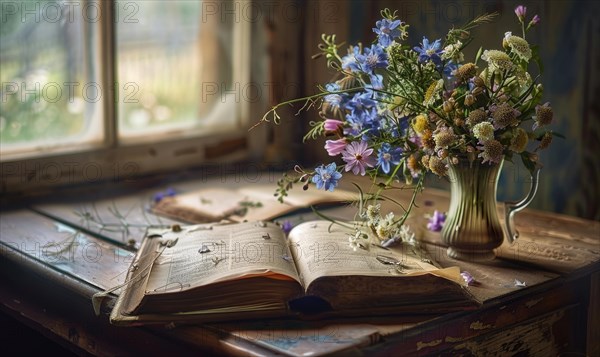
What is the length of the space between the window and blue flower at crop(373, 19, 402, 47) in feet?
3.28

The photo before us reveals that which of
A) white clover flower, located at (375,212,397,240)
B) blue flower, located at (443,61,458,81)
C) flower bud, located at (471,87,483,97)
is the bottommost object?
white clover flower, located at (375,212,397,240)

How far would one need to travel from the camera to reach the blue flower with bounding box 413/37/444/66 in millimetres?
1577

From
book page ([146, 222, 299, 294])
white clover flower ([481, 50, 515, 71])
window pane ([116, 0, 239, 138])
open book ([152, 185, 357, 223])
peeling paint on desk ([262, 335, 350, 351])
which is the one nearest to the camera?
peeling paint on desk ([262, 335, 350, 351])

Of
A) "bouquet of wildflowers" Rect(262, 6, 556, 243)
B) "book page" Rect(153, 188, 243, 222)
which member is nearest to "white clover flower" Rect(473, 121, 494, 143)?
"bouquet of wildflowers" Rect(262, 6, 556, 243)

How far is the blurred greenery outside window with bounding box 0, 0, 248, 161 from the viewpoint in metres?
2.19

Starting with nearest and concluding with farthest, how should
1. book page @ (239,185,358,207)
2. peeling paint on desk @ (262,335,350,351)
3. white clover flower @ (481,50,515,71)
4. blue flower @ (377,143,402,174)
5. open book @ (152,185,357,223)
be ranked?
peeling paint on desk @ (262,335,350,351)
white clover flower @ (481,50,515,71)
blue flower @ (377,143,402,174)
open book @ (152,185,357,223)
book page @ (239,185,358,207)

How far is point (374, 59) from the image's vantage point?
5.30ft

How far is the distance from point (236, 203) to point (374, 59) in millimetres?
674

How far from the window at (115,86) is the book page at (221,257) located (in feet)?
2.25

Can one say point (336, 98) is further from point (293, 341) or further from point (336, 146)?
point (293, 341)

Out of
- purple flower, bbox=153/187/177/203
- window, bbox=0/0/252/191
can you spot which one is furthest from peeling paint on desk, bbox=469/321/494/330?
window, bbox=0/0/252/191

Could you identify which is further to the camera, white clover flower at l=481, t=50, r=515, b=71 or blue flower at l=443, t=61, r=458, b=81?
blue flower at l=443, t=61, r=458, b=81

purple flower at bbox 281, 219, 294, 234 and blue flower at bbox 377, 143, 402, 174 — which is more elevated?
blue flower at bbox 377, 143, 402, 174

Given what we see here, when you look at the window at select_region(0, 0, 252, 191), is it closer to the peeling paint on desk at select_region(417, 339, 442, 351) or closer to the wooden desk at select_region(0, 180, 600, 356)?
the wooden desk at select_region(0, 180, 600, 356)
